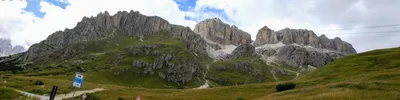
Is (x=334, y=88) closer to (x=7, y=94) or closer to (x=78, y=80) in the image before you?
(x=78, y=80)

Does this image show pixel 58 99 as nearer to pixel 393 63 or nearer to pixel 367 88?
pixel 367 88

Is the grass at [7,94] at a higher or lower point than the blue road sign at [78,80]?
lower

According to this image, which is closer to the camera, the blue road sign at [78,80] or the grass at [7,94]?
the blue road sign at [78,80]

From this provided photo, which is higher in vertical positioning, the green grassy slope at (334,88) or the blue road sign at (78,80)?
the blue road sign at (78,80)

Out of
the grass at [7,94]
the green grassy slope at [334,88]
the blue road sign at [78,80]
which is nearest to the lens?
the blue road sign at [78,80]

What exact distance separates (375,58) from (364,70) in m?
16.0

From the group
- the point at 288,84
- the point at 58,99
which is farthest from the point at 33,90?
the point at 288,84

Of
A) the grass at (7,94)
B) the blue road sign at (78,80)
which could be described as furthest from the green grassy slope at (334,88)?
the blue road sign at (78,80)

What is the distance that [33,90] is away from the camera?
8000cm

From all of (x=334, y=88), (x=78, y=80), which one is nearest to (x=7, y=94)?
(x=78, y=80)

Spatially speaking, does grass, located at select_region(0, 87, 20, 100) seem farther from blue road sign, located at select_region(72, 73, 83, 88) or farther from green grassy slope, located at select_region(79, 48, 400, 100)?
blue road sign, located at select_region(72, 73, 83, 88)

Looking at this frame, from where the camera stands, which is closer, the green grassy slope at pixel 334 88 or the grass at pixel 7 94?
the green grassy slope at pixel 334 88

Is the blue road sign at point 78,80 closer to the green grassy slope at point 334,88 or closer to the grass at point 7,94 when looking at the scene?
the green grassy slope at point 334,88

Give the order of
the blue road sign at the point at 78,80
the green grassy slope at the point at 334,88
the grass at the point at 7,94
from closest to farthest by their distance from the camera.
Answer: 1. the blue road sign at the point at 78,80
2. the green grassy slope at the point at 334,88
3. the grass at the point at 7,94
